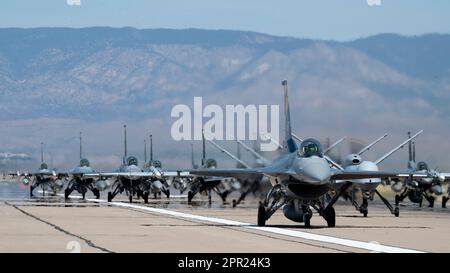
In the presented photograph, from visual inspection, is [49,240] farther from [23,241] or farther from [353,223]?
[353,223]

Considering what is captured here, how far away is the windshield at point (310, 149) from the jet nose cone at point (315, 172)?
0.68m

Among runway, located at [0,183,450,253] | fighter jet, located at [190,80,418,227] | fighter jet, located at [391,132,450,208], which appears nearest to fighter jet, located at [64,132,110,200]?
fighter jet, located at [391,132,450,208]

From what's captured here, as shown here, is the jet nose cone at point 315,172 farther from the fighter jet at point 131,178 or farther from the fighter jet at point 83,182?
the fighter jet at point 83,182

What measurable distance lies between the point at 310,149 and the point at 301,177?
1205 mm

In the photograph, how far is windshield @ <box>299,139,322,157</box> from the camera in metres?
40.6

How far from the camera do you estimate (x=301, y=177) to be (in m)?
40.2

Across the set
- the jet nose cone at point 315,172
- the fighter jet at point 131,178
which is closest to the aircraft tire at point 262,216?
the jet nose cone at point 315,172

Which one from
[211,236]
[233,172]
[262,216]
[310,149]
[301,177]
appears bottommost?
[211,236]

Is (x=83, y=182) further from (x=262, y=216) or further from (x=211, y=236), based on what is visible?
(x=211, y=236)

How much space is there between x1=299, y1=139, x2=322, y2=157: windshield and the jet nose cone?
2.24 feet

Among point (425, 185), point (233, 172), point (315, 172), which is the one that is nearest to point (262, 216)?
point (233, 172)

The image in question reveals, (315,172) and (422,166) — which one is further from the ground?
(315,172)

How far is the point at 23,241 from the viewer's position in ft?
107

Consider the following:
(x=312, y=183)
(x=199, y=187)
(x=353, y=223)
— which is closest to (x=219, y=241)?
(x=312, y=183)
